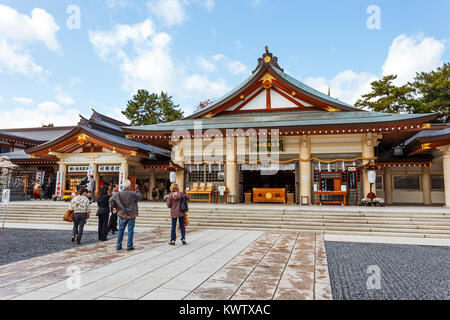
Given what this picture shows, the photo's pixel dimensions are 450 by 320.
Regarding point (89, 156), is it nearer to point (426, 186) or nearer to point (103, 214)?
point (103, 214)

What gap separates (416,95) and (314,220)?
95.7 ft

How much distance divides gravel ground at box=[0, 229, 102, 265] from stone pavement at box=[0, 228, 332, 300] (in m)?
0.58

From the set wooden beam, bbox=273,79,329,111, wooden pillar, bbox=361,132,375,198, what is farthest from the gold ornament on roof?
wooden pillar, bbox=361,132,375,198

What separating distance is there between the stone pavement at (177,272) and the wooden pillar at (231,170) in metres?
8.80

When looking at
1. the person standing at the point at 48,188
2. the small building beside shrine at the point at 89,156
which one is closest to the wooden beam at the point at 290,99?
the small building beside shrine at the point at 89,156

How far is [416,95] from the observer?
3144cm

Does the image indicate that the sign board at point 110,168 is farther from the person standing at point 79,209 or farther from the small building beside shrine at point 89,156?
the person standing at point 79,209

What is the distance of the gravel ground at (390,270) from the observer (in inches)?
161

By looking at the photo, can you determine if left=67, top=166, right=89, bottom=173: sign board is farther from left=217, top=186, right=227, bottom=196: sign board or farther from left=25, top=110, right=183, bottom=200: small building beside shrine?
left=217, top=186, right=227, bottom=196: sign board

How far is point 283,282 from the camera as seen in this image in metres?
4.51

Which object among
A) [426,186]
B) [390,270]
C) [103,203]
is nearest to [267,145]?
[103,203]

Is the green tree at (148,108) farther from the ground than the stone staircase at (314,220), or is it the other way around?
the green tree at (148,108)

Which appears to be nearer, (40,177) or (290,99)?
(290,99)

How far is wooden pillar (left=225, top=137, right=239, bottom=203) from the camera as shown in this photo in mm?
16719
